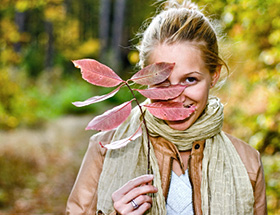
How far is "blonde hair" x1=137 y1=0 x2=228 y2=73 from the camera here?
1674mm

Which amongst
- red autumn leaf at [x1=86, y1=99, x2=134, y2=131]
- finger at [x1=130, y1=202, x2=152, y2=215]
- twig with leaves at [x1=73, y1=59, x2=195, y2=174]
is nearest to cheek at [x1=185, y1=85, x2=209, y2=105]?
Answer: twig with leaves at [x1=73, y1=59, x2=195, y2=174]

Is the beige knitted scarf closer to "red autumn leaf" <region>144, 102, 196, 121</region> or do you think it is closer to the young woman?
the young woman

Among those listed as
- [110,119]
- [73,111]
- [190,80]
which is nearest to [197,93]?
[190,80]

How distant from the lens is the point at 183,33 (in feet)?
5.47

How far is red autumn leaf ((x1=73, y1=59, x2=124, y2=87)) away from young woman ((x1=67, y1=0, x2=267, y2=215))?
0.43m

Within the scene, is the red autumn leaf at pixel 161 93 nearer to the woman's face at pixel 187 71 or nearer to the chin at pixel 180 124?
the woman's face at pixel 187 71

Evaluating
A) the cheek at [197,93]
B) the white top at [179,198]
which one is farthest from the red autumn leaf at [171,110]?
the white top at [179,198]

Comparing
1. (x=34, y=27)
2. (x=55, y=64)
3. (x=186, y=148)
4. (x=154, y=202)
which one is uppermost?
(x=186, y=148)

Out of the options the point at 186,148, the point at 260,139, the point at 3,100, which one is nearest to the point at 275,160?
the point at 260,139

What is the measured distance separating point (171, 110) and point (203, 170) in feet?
1.83

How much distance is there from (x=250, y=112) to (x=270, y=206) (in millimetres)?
2557

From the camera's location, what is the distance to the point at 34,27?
20.9m

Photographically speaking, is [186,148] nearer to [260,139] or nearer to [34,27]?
[260,139]

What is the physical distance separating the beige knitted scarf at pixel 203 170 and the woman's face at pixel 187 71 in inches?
4.1
